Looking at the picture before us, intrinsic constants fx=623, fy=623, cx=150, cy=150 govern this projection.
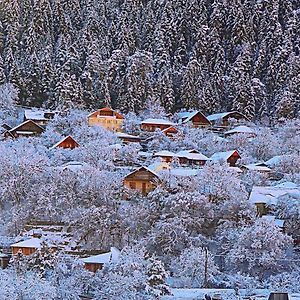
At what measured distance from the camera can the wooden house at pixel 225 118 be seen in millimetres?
46562

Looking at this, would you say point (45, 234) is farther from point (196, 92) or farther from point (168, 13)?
point (168, 13)

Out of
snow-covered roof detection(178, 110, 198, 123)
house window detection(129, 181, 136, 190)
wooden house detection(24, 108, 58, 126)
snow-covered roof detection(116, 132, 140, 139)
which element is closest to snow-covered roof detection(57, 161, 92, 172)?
house window detection(129, 181, 136, 190)

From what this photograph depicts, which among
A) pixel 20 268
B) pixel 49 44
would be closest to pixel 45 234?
pixel 20 268

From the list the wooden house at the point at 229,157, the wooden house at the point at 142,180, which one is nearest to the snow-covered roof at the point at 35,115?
the wooden house at the point at 229,157

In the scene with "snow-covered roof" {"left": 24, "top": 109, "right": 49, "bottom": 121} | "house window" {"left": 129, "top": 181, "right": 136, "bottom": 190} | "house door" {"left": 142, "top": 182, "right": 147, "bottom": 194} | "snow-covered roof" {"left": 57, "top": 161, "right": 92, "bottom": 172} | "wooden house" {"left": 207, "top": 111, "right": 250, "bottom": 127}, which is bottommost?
"wooden house" {"left": 207, "top": 111, "right": 250, "bottom": 127}

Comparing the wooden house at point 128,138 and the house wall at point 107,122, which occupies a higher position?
the house wall at point 107,122

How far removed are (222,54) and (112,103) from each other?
1418cm

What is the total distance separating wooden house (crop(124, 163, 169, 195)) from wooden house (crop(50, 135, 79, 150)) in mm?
6890

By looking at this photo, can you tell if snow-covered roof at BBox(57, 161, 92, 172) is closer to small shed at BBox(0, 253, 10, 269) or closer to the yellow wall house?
small shed at BBox(0, 253, 10, 269)

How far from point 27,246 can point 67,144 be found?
13.1 meters

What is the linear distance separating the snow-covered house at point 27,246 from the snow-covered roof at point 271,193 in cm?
935

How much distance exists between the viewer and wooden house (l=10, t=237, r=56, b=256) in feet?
78.5

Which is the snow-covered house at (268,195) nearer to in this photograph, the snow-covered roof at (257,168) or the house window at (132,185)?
the snow-covered roof at (257,168)

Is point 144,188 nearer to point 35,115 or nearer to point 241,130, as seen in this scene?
point 241,130
